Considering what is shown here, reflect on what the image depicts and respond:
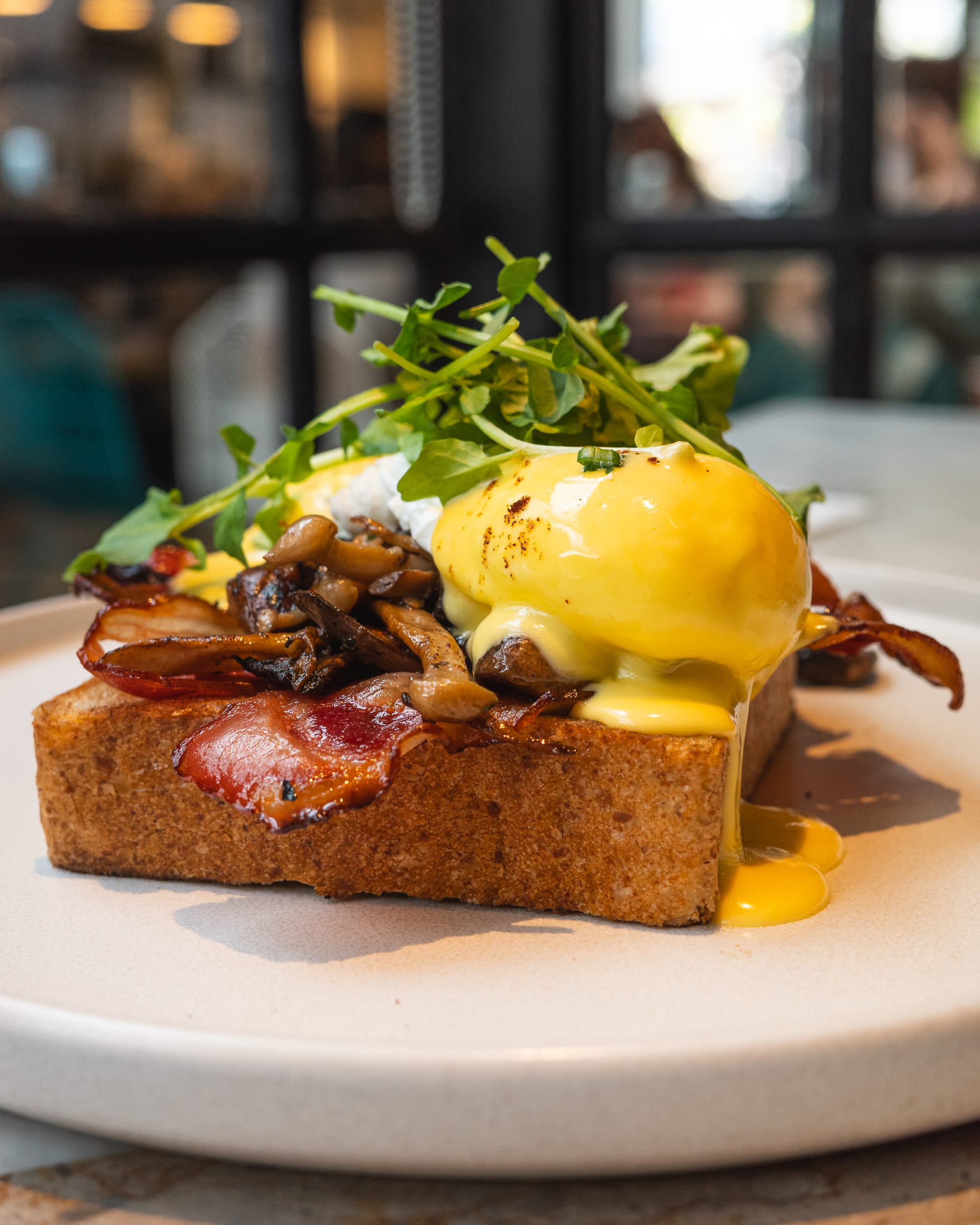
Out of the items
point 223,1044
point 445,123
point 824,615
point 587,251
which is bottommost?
point 223,1044

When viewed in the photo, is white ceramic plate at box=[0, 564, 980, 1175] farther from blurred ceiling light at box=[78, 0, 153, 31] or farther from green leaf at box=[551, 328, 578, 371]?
blurred ceiling light at box=[78, 0, 153, 31]

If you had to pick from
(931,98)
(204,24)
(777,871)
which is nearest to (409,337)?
(777,871)

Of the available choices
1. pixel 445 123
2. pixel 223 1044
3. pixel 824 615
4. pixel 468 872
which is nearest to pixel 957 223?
pixel 445 123

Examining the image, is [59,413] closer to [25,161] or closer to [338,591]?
[25,161]

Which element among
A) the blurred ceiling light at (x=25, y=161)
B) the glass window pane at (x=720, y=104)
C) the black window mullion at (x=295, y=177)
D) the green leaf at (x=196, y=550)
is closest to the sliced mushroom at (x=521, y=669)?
the green leaf at (x=196, y=550)

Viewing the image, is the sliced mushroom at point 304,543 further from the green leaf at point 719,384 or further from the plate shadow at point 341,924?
the green leaf at point 719,384

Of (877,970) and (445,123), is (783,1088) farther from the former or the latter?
(445,123)
